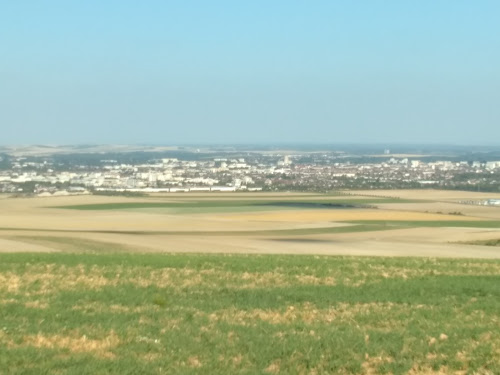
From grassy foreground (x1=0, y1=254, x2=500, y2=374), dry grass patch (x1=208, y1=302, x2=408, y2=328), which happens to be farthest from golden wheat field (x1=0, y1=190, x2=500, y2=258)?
dry grass patch (x1=208, y1=302, x2=408, y2=328)

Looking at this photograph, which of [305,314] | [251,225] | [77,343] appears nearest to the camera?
[77,343]

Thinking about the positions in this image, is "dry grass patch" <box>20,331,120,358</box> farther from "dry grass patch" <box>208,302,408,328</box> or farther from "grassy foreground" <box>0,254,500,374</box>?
"dry grass patch" <box>208,302,408,328</box>

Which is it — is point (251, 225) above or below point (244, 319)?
below

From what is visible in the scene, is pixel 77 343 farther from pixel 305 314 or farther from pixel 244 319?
pixel 305 314

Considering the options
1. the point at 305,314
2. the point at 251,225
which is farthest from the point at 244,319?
the point at 251,225

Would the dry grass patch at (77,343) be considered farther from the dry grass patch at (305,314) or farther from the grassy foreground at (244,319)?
the dry grass patch at (305,314)

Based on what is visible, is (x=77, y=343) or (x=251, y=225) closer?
(x=77, y=343)
